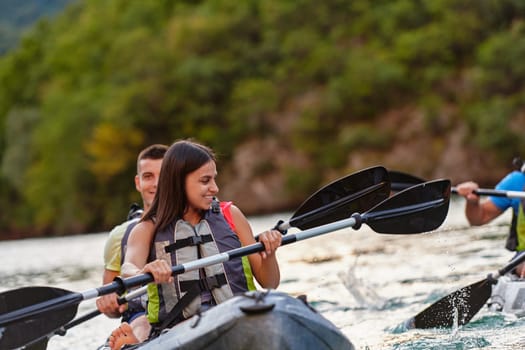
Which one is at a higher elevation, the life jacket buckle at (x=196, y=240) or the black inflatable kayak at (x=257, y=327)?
the life jacket buckle at (x=196, y=240)

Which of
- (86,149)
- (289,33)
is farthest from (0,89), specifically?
(289,33)

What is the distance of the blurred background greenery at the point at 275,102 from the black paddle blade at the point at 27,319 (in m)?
30.5

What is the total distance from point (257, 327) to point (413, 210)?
6.50 ft

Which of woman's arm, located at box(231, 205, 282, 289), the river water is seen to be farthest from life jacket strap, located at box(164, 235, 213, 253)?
the river water

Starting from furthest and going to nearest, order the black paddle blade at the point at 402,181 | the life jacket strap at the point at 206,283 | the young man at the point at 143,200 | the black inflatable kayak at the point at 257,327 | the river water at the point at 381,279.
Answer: the black paddle blade at the point at 402,181, the river water at the point at 381,279, the young man at the point at 143,200, the life jacket strap at the point at 206,283, the black inflatable kayak at the point at 257,327

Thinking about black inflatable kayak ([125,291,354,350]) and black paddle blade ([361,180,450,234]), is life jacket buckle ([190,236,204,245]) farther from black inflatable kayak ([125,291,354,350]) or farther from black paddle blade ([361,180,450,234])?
black paddle blade ([361,180,450,234])

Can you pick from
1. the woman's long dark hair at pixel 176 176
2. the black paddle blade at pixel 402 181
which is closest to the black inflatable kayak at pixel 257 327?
the woman's long dark hair at pixel 176 176

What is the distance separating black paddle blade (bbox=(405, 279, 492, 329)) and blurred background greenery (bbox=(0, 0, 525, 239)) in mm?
27255

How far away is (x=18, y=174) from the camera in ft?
182

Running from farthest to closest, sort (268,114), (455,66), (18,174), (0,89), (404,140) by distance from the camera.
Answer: (0,89)
(18,174)
(268,114)
(455,66)
(404,140)

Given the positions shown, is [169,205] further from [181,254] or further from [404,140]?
[404,140]

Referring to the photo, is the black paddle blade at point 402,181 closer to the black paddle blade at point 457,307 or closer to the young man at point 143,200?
the black paddle blade at point 457,307

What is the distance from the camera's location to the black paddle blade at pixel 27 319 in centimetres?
466

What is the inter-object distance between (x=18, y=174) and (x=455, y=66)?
27621mm
